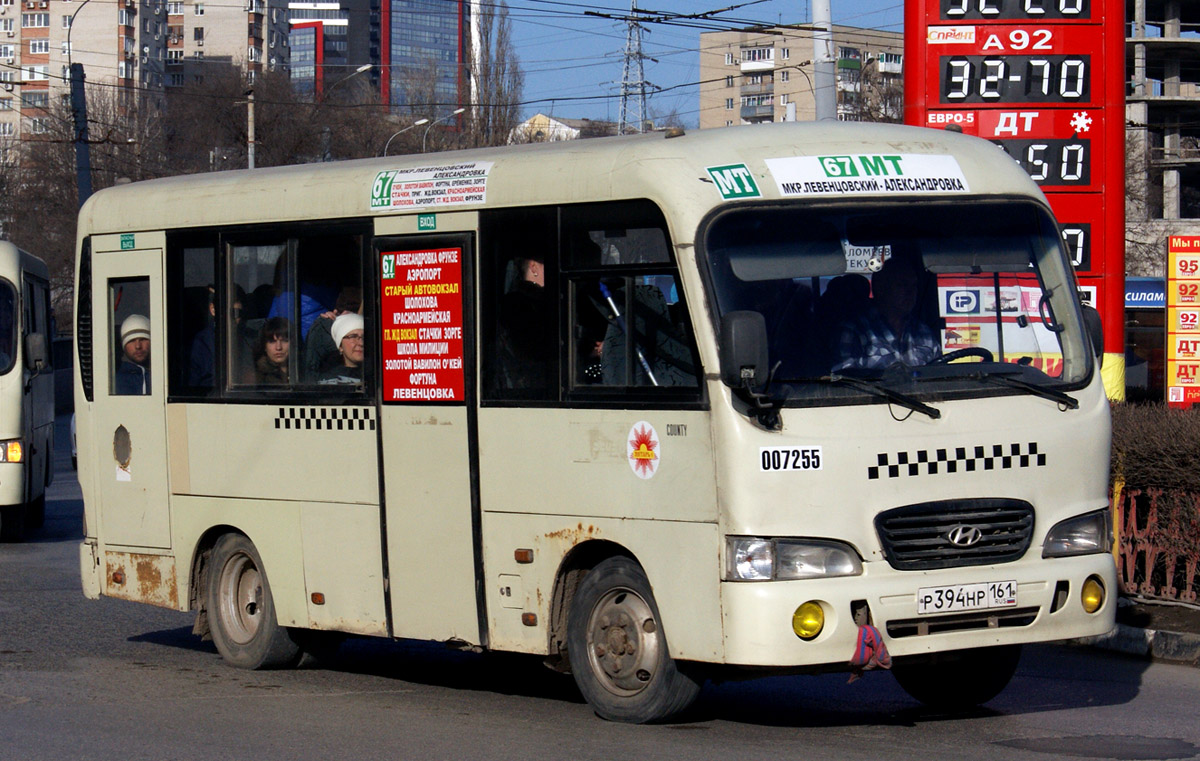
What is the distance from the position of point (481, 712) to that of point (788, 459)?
234 cm

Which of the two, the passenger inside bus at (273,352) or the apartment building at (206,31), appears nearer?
the passenger inside bus at (273,352)

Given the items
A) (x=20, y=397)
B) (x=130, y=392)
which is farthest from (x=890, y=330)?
(x=20, y=397)

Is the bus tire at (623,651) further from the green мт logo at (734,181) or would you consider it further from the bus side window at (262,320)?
the bus side window at (262,320)

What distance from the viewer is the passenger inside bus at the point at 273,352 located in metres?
9.61

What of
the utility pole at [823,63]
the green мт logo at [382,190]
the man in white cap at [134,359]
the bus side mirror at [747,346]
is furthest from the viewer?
the utility pole at [823,63]

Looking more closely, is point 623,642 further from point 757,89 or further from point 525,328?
point 757,89

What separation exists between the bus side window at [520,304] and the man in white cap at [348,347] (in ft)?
3.40

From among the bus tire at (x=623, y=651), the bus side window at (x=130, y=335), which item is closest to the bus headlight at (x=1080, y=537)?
the bus tire at (x=623, y=651)

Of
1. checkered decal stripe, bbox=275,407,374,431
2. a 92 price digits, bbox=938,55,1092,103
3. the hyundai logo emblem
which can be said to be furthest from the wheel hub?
a 92 price digits, bbox=938,55,1092,103

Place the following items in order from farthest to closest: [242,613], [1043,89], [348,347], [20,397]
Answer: [20,397], [1043,89], [242,613], [348,347]

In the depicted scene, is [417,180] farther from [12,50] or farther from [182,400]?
[12,50]

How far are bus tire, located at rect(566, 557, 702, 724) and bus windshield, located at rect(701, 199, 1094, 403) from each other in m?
1.24

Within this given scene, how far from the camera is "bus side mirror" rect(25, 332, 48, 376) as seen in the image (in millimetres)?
17703

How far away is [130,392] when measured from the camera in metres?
10.6
